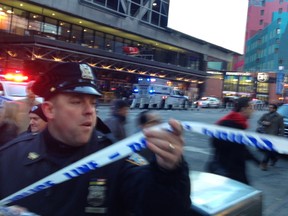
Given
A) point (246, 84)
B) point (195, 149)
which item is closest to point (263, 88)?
point (246, 84)

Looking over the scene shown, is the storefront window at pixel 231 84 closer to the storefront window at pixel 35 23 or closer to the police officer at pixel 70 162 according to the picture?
the storefront window at pixel 35 23

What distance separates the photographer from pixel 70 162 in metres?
1.89

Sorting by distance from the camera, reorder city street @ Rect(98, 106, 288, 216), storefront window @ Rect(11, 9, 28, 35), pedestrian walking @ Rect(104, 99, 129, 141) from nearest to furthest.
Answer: pedestrian walking @ Rect(104, 99, 129, 141)
city street @ Rect(98, 106, 288, 216)
storefront window @ Rect(11, 9, 28, 35)

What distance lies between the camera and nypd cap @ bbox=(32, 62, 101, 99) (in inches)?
78.9

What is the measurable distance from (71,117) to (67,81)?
0.21 metres

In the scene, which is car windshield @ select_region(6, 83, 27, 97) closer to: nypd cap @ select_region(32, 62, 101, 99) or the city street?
the city street

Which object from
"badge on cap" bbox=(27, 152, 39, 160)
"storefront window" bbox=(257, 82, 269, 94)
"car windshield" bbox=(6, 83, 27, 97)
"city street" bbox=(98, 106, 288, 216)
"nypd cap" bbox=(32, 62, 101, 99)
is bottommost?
"city street" bbox=(98, 106, 288, 216)

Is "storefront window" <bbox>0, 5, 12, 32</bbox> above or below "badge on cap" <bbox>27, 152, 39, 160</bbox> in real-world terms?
above

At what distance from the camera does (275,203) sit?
22.1 feet

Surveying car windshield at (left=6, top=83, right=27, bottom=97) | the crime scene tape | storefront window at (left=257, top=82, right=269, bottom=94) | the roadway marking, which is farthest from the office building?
storefront window at (left=257, top=82, right=269, bottom=94)

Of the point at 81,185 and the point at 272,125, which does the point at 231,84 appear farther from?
the point at 81,185

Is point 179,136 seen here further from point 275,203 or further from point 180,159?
point 275,203

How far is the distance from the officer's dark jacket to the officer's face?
5 centimetres

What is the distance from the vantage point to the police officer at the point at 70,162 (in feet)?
5.88
